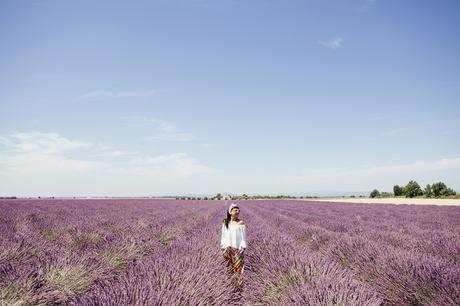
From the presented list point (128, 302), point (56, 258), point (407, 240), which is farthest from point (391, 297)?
point (56, 258)

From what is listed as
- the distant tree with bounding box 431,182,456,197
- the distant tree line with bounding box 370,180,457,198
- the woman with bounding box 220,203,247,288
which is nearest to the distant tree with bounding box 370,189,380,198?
the distant tree line with bounding box 370,180,457,198

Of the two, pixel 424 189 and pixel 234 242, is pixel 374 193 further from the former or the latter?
pixel 234 242


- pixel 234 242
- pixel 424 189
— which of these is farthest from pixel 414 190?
pixel 234 242

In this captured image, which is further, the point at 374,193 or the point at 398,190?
the point at 374,193

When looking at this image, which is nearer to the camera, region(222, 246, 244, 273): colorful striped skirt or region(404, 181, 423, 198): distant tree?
region(222, 246, 244, 273): colorful striped skirt

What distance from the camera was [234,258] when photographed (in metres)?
4.02

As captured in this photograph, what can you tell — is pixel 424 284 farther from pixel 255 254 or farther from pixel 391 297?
pixel 255 254

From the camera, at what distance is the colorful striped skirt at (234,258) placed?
12.8ft

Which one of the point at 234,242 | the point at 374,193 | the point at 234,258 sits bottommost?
the point at 374,193

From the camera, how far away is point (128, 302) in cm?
170

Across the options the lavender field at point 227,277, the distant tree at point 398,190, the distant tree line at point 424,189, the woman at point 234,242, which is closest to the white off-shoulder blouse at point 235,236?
the woman at point 234,242

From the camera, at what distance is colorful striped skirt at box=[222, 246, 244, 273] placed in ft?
12.8

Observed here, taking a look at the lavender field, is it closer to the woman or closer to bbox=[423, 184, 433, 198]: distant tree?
the woman

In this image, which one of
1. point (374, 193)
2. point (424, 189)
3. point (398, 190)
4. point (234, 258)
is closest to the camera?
point (234, 258)
